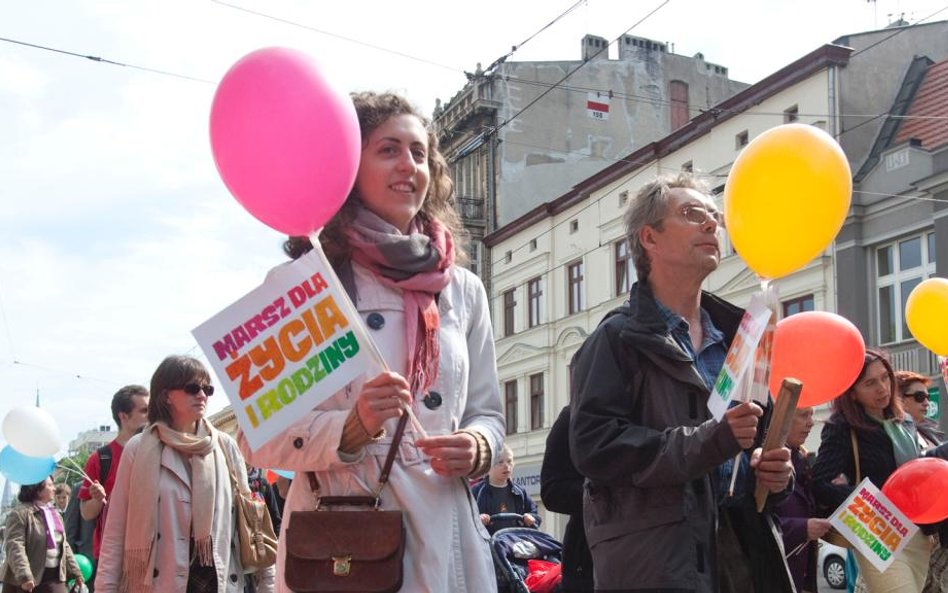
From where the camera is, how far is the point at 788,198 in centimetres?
384

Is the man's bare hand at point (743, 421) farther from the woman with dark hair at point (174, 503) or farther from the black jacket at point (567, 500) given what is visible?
the woman with dark hair at point (174, 503)

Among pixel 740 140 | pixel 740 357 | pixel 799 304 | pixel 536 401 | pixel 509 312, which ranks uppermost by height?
pixel 740 140

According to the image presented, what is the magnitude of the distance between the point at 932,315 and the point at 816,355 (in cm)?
254

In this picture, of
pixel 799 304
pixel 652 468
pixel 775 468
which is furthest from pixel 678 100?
pixel 652 468

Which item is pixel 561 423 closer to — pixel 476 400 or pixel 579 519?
pixel 579 519

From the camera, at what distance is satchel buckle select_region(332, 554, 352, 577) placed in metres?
2.71

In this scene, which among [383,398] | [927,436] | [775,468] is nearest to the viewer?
[383,398]

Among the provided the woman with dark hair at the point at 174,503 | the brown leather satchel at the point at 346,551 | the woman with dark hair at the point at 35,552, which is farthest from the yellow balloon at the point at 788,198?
the woman with dark hair at the point at 35,552

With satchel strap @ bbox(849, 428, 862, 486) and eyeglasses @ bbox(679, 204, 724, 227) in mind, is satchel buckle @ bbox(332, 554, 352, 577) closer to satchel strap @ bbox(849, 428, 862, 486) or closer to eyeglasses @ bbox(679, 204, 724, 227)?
eyeglasses @ bbox(679, 204, 724, 227)

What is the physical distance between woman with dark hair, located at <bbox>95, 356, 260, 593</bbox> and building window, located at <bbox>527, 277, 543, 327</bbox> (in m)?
32.8

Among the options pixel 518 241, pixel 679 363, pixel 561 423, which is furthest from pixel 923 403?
pixel 518 241

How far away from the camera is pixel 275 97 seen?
2.96 meters

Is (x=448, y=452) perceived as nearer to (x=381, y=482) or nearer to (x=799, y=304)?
(x=381, y=482)

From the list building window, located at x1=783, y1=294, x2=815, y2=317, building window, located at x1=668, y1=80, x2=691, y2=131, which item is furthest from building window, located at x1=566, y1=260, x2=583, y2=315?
building window, located at x1=783, y1=294, x2=815, y2=317
